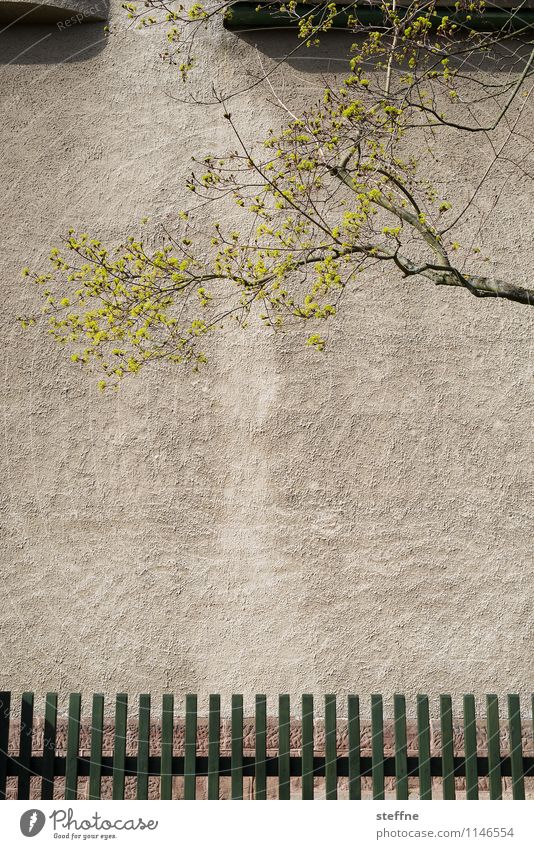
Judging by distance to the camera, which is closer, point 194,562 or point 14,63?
point 194,562

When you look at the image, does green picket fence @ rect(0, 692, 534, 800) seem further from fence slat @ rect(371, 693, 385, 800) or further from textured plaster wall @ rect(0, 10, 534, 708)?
textured plaster wall @ rect(0, 10, 534, 708)

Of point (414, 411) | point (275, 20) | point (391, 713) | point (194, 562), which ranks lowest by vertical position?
point (391, 713)

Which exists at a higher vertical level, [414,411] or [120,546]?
[414,411]

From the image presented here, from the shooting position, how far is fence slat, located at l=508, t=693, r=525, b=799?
4.62 m

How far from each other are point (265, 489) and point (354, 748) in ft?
6.68

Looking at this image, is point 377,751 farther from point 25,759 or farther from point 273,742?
point 25,759

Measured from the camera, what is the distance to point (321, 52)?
6.62m

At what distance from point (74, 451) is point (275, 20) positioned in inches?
141

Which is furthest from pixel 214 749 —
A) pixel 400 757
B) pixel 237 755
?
pixel 400 757

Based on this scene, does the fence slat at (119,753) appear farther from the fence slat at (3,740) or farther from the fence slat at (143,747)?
the fence slat at (3,740)

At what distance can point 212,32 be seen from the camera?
669 centimetres
